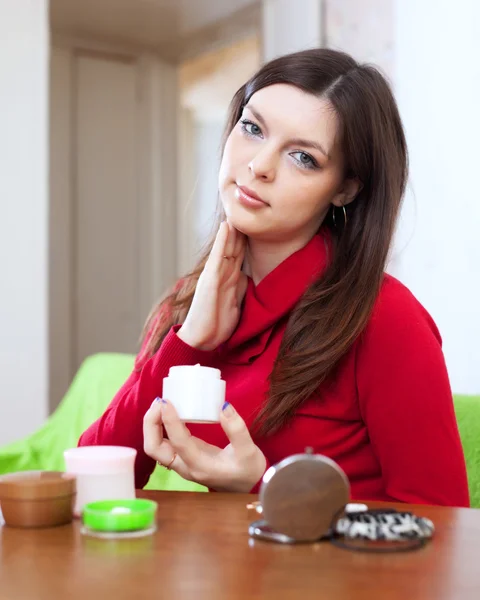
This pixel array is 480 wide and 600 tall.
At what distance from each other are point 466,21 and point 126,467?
90.8 inches

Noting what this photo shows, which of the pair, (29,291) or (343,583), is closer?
(343,583)

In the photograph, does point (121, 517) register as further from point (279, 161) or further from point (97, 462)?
point (279, 161)

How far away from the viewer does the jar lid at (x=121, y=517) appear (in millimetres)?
867

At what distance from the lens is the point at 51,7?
4.74 meters

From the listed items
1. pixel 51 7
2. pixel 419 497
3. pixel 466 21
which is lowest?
pixel 419 497

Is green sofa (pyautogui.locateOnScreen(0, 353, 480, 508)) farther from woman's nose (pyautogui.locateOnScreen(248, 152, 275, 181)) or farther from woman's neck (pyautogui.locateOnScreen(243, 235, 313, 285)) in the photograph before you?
woman's nose (pyautogui.locateOnScreen(248, 152, 275, 181))

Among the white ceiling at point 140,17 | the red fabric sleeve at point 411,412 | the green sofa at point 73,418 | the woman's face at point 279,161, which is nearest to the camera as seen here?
the red fabric sleeve at point 411,412

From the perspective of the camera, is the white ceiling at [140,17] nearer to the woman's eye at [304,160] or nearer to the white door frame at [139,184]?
the white door frame at [139,184]

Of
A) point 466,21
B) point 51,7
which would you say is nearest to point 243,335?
point 466,21

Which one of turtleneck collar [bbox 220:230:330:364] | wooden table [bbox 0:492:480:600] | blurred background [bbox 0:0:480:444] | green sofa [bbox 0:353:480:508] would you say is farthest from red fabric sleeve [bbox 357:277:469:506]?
green sofa [bbox 0:353:480:508]

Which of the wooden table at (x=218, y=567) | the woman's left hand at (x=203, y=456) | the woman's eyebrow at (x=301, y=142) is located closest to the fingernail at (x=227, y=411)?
the woman's left hand at (x=203, y=456)

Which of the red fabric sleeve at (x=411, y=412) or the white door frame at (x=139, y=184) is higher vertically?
the white door frame at (x=139, y=184)

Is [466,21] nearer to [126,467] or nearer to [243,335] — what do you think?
[243,335]

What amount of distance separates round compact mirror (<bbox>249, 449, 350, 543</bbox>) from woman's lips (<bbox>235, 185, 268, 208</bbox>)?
668 mm
